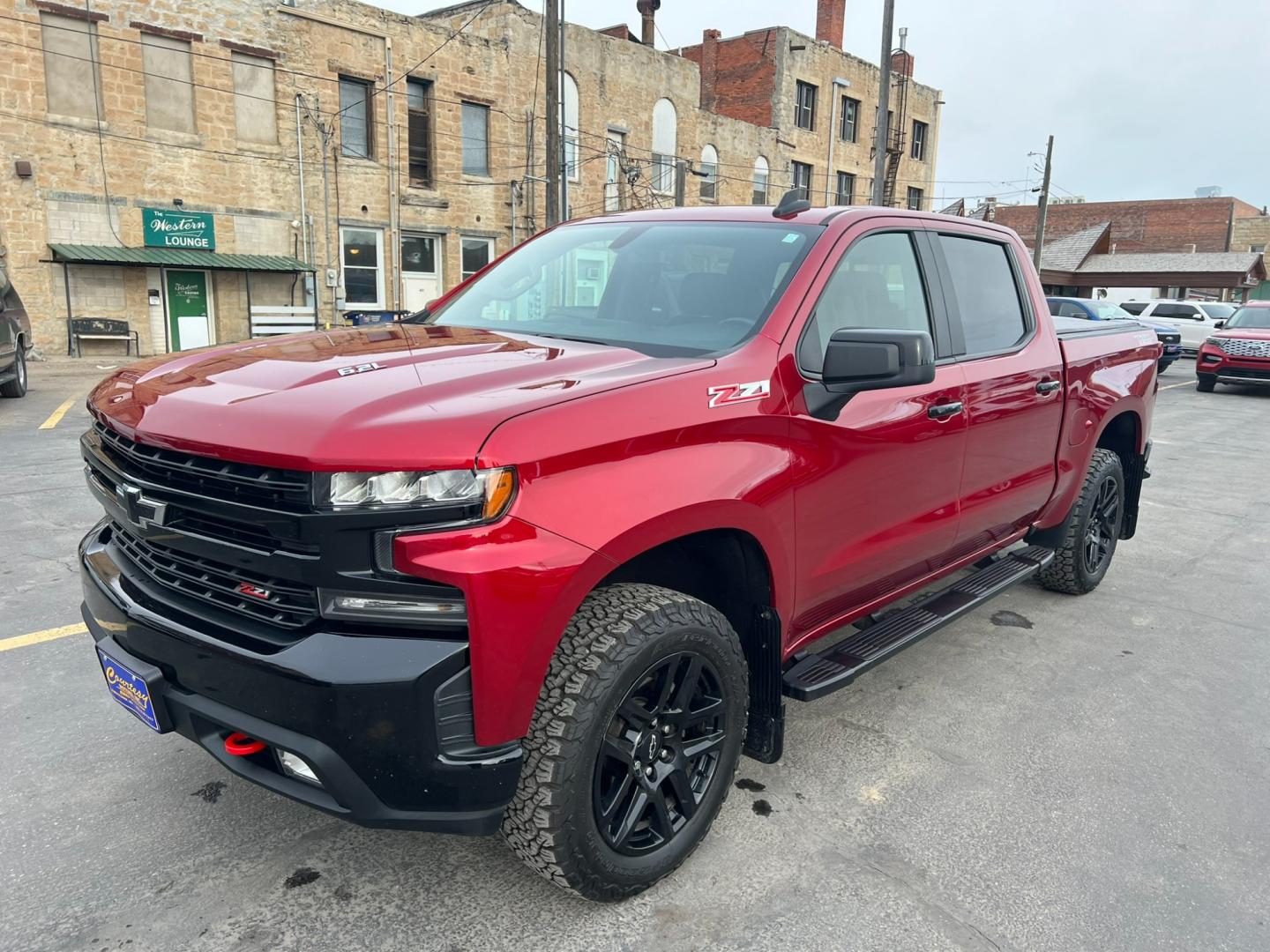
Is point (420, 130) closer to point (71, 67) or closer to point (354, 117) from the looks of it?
point (354, 117)

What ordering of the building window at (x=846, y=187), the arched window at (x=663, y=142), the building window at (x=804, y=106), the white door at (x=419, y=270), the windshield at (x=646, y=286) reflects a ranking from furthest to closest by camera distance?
1. the building window at (x=846, y=187)
2. the building window at (x=804, y=106)
3. the arched window at (x=663, y=142)
4. the white door at (x=419, y=270)
5. the windshield at (x=646, y=286)

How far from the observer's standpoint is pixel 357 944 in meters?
2.43

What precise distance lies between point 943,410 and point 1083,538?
2.17 metres

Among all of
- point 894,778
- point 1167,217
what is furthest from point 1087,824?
point 1167,217

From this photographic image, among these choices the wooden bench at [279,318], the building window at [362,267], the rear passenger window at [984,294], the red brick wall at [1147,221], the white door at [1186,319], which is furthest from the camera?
the red brick wall at [1147,221]

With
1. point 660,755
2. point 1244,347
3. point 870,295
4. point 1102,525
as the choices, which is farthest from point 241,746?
point 1244,347

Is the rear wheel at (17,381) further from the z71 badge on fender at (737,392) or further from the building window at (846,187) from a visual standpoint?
the building window at (846,187)

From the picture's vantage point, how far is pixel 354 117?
910 inches

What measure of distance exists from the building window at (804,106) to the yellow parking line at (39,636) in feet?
122

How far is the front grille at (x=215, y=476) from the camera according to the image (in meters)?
2.10

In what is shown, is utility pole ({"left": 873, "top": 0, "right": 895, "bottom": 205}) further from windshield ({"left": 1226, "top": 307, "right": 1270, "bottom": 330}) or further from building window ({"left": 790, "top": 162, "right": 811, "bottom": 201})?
building window ({"left": 790, "top": 162, "right": 811, "bottom": 201})

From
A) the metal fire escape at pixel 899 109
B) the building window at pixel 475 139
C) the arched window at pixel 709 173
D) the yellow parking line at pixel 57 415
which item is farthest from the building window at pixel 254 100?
the metal fire escape at pixel 899 109

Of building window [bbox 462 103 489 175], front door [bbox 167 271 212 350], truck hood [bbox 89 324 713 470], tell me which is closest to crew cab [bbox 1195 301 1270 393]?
building window [bbox 462 103 489 175]

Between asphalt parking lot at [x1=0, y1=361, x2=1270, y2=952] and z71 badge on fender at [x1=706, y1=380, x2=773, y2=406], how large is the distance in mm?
1377
